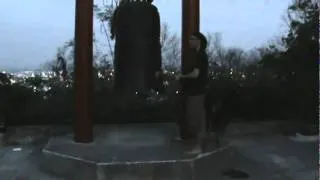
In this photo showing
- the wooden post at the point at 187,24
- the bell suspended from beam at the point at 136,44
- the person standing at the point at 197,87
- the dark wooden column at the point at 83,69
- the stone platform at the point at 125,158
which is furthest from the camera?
the bell suspended from beam at the point at 136,44

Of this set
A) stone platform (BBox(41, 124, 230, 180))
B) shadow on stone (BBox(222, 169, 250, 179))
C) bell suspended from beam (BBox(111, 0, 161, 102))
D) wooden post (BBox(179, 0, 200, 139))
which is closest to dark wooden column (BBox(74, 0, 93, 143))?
stone platform (BBox(41, 124, 230, 180))

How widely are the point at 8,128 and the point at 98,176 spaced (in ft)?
11.2

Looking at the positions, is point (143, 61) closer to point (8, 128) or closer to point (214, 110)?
point (214, 110)

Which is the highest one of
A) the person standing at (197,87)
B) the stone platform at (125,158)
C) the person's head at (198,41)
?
the person's head at (198,41)

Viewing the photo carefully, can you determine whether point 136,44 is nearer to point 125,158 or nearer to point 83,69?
point 83,69

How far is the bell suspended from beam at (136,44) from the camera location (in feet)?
28.5

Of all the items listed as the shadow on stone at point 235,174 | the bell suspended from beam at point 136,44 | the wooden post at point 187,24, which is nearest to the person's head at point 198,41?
the wooden post at point 187,24

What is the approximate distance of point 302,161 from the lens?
27.7ft

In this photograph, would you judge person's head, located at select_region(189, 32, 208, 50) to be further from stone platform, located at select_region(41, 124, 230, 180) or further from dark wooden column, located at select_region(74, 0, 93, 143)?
dark wooden column, located at select_region(74, 0, 93, 143)

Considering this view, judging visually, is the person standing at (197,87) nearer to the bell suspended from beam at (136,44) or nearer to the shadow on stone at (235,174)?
the shadow on stone at (235,174)

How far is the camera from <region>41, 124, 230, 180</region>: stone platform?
23.3 feet

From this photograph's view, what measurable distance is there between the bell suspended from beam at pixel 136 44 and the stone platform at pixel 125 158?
0.88 metres

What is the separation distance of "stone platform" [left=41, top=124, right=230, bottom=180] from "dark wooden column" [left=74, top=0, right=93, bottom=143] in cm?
30

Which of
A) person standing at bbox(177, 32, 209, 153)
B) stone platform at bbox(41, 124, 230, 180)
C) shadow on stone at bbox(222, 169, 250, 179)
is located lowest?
shadow on stone at bbox(222, 169, 250, 179)
